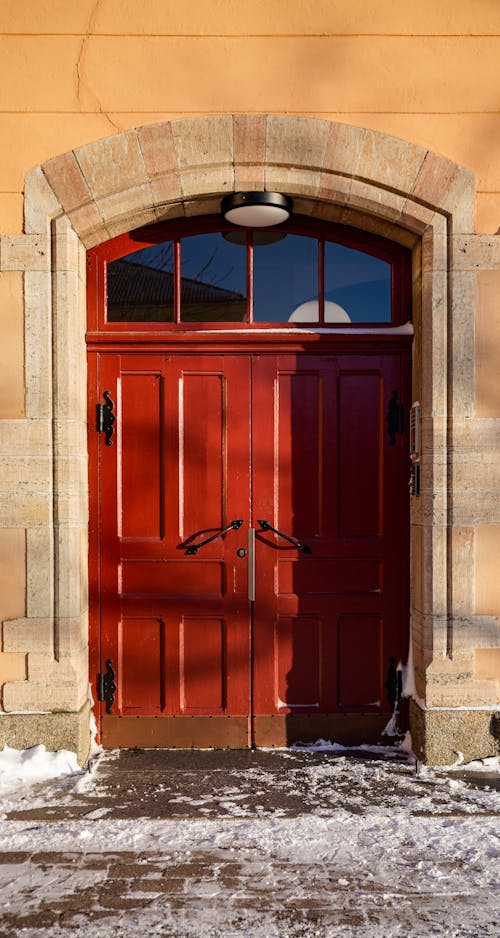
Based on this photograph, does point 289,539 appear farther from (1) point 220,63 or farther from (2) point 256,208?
(1) point 220,63

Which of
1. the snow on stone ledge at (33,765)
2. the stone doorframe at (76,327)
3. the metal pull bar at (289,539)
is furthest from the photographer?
the metal pull bar at (289,539)

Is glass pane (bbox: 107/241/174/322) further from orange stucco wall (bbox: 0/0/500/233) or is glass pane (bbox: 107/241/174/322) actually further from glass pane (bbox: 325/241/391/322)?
glass pane (bbox: 325/241/391/322)

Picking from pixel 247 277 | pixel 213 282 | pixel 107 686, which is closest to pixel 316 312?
pixel 247 277

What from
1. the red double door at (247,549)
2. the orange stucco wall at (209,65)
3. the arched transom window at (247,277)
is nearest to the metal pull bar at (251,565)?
the red double door at (247,549)

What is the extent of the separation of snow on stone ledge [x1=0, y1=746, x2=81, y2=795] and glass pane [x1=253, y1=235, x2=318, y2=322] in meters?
2.61

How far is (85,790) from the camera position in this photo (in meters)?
3.77

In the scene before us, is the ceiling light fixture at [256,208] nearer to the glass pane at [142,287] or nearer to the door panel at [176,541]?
the glass pane at [142,287]

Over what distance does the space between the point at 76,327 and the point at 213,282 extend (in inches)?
33.3

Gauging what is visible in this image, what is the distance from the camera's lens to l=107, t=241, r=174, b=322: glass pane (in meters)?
4.47

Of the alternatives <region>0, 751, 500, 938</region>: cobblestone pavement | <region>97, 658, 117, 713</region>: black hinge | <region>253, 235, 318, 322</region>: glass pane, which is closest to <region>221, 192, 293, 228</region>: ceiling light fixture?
<region>253, 235, 318, 322</region>: glass pane

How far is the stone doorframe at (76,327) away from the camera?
13.5 feet

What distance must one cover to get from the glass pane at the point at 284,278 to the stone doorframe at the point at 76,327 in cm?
42

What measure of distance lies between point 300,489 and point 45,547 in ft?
4.78

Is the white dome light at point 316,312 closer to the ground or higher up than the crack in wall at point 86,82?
closer to the ground
